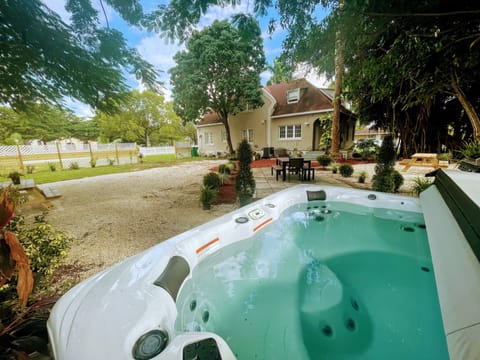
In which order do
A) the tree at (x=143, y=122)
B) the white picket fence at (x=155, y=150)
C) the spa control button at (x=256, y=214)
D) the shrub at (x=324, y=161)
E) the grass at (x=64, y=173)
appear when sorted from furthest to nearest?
the tree at (x=143, y=122) → the white picket fence at (x=155, y=150) → the shrub at (x=324, y=161) → the grass at (x=64, y=173) → the spa control button at (x=256, y=214)

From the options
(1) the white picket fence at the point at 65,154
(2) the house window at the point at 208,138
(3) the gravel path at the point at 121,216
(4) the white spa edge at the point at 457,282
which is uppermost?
(2) the house window at the point at 208,138

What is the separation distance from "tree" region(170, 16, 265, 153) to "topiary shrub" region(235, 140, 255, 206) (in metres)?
10.2

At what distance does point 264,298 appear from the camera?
2252 mm

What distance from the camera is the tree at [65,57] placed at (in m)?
3.69

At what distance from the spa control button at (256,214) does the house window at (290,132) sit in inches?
467

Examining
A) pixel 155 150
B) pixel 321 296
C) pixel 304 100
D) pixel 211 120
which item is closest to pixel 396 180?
pixel 321 296

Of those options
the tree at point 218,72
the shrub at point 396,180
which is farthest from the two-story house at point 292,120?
the shrub at point 396,180

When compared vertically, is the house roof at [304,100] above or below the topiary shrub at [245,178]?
above

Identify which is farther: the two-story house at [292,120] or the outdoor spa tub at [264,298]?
the two-story house at [292,120]

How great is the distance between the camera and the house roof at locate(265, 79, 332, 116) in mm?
12984

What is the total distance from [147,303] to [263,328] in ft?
3.75

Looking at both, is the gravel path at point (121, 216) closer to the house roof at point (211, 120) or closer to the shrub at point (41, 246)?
the shrub at point (41, 246)

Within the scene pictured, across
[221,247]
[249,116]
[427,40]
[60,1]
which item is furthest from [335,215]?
[249,116]

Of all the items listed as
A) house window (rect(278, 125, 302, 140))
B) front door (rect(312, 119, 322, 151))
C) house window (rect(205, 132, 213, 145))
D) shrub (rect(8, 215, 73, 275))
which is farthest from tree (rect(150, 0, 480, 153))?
house window (rect(205, 132, 213, 145))
